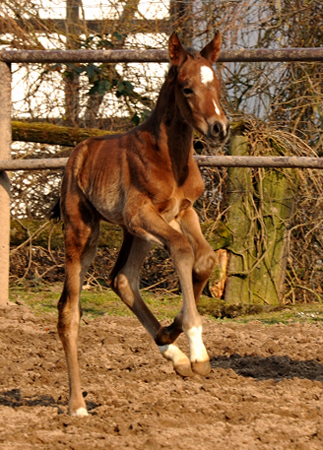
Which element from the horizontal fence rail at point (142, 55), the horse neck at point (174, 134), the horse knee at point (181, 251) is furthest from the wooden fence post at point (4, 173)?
the horse knee at point (181, 251)

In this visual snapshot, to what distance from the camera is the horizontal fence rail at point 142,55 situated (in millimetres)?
5266

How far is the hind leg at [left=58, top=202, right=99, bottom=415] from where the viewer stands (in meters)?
3.85

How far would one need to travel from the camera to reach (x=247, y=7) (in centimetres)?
845

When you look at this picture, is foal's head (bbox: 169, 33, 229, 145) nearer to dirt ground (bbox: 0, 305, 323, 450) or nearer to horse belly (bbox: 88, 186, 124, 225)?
horse belly (bbox: 88, 186, 124, 225)

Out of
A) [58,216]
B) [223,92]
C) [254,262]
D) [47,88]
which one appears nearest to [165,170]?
[58,216]

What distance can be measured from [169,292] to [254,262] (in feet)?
3.40

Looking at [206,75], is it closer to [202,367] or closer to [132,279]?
[132,279]

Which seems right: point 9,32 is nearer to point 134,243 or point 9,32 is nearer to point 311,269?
point 311,269

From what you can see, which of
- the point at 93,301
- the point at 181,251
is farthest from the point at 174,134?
the point at 93,301

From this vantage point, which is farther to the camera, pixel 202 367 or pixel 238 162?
pixel 238 162

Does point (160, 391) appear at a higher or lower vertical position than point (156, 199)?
lower

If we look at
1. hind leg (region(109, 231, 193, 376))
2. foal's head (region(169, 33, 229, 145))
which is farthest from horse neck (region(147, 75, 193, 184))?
hind leg (region(109, 231, 193, 376))

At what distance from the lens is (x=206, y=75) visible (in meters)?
3.59

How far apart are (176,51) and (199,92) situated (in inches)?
12.4
